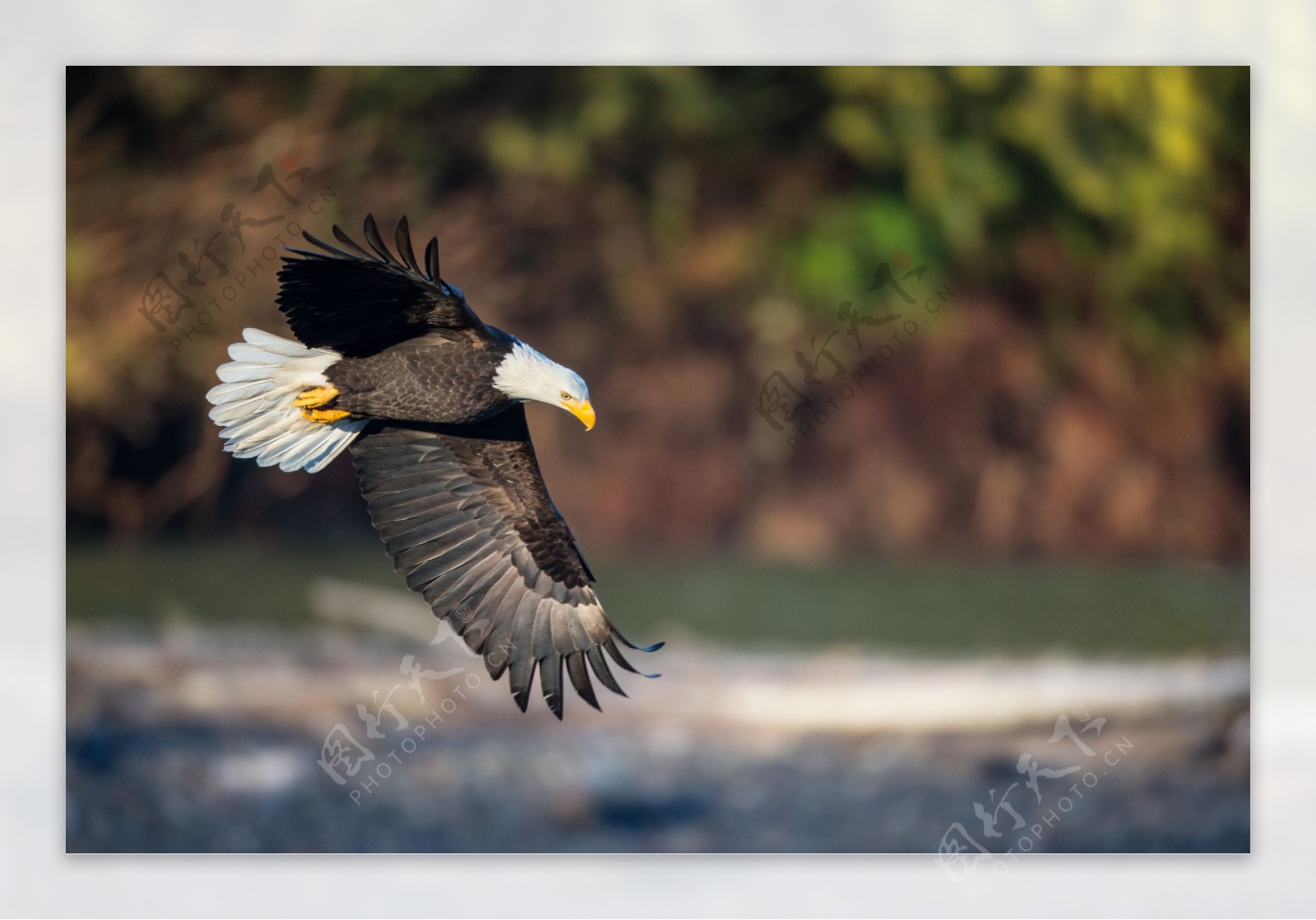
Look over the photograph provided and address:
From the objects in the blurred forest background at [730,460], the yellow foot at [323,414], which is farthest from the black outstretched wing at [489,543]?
the blurred forest background at [730,460]

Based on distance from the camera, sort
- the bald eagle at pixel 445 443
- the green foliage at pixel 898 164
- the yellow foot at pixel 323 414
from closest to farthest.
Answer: the bald eagle at pixel 445 443, the yellow foot at pixel 323 414, the green foliage at pixel 898 164

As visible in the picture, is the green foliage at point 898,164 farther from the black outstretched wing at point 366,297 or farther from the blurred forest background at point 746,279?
the black outstretched wing at point 366,297

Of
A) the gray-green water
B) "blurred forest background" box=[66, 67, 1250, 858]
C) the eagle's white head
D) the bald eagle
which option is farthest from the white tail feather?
the gray-green water

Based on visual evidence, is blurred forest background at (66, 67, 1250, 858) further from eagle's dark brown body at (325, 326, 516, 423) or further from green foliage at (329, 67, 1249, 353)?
eagle's dark brown body at (325, 326, 516, 423)

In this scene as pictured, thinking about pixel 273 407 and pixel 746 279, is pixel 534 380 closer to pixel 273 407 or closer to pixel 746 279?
pixel 273 407

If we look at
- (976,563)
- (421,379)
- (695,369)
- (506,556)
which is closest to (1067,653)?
(976,563)

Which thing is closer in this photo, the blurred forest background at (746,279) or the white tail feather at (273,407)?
the white tail feather at (273,407)

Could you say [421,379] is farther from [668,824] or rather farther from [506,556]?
[668,824]
